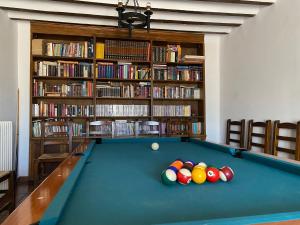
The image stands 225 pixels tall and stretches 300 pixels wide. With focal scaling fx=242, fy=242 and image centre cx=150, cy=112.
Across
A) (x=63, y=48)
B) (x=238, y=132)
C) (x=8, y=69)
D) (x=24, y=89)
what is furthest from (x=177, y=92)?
(x=8, y=69)

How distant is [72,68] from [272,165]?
343 cm

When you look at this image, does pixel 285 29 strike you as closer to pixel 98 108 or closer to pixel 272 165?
pixel 272 165

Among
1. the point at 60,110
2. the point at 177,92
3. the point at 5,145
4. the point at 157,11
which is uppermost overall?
the point at 157,11

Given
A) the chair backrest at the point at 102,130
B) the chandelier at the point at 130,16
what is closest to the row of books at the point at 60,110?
the chair backrest at the point at 102,130

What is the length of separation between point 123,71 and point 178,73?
102cm

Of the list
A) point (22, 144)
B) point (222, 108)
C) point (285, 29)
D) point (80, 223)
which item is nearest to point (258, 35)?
point (285, 29)

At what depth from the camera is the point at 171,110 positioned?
4457 mm

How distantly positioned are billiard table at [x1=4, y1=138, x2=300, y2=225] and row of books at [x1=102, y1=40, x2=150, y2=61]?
2805 millimetres

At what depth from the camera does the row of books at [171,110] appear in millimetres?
4391

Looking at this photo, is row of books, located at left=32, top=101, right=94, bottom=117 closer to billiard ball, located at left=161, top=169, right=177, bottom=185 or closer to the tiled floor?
the tiled floor

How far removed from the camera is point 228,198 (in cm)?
102

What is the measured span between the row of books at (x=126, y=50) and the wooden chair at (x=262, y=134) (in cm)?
206

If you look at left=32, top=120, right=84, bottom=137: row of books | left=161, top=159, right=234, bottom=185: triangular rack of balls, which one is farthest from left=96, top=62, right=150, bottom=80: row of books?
left=161, top=159, right=234, bottom=185: triangular rack of balls

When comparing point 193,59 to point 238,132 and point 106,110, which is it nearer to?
point 238,132
